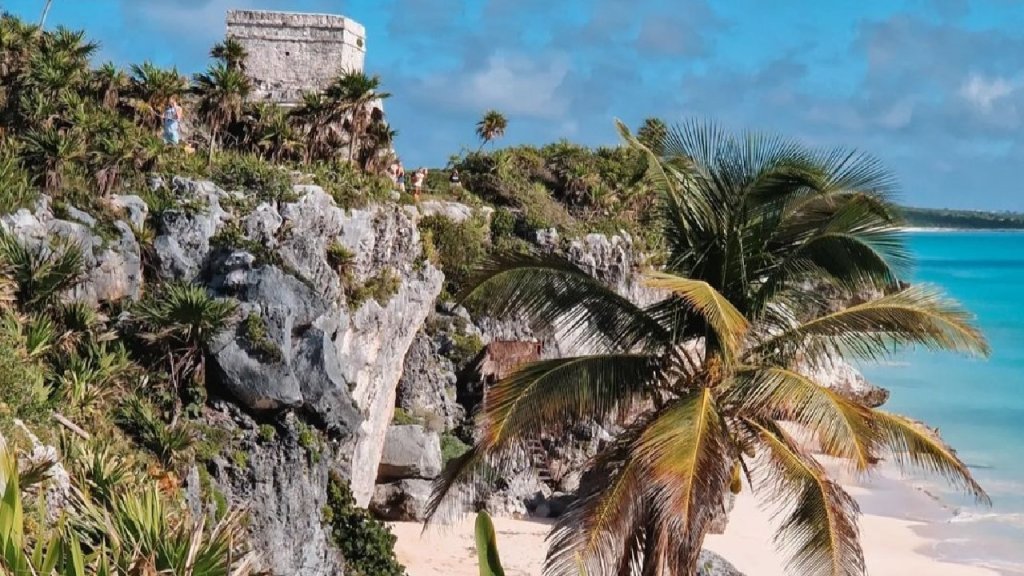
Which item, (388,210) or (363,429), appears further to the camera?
(388,210)

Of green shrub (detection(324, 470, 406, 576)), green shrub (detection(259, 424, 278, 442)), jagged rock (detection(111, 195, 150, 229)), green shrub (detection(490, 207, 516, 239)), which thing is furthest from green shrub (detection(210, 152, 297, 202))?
green shrub (detection(490, 207, 516, 239))

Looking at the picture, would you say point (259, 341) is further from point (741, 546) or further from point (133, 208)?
point (741, 546)

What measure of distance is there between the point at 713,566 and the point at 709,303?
1059cm

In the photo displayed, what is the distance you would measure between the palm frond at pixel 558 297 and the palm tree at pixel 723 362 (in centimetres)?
2

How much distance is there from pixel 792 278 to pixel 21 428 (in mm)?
8265

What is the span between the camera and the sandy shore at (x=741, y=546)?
2025cm

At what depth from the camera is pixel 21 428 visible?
1161cm

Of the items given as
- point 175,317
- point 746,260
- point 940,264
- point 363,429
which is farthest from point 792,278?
point 940,264

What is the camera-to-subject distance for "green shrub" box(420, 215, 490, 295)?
93.3ft

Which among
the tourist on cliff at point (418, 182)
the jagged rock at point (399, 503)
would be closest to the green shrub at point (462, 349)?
the tourist on cliff at point (418, 182)

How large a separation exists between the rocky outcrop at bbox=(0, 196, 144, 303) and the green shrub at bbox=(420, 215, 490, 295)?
11.1 meters

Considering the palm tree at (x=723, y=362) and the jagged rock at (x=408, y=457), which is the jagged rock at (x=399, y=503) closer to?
the jagged rock at (x=408, y=457)

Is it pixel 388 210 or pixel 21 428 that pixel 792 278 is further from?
pixel 388 210

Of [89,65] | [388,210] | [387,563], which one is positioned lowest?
[387,563]
